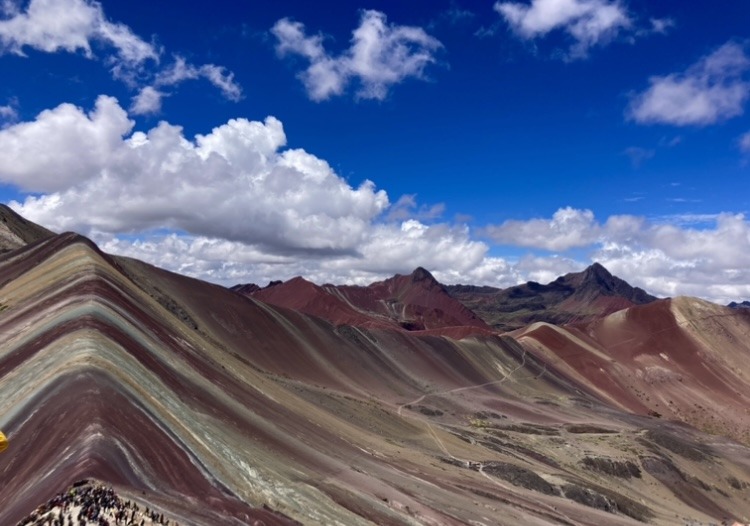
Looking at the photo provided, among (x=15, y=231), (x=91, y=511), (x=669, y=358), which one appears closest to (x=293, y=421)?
(x=91, y=511)

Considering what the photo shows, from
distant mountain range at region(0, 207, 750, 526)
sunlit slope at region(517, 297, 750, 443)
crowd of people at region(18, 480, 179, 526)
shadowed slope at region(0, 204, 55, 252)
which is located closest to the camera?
crowd of people at region(18, 480, 179, 526)

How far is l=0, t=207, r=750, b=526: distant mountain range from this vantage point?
19.0 meters

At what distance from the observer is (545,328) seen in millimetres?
146625

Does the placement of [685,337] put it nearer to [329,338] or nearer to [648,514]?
[329,338]

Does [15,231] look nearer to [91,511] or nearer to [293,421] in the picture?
[293,421]

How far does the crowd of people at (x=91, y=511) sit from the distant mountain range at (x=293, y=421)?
0.69 ft

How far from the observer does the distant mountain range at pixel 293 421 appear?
19000mm

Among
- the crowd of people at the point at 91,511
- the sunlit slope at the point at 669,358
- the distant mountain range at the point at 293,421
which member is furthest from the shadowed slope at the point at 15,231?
the sunlit slope at the point at 669,358

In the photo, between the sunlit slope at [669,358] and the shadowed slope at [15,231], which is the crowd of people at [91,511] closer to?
the shadowed slope at [15,231]

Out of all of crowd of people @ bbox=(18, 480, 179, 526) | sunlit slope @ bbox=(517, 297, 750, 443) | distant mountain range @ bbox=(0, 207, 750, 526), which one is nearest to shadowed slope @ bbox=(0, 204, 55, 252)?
distant mountain range @ bbox=(0, 207, 750, 526)

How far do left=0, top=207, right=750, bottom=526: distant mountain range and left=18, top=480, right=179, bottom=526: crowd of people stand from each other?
210 mm

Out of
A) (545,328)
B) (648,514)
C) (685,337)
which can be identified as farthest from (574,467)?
(685,337)

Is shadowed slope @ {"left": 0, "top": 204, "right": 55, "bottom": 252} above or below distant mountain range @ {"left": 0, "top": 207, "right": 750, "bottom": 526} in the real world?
above

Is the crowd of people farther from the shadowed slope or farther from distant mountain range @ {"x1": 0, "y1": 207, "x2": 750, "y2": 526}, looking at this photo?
the shadowed slope
